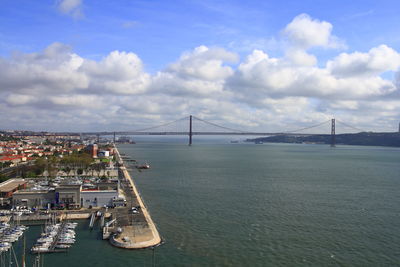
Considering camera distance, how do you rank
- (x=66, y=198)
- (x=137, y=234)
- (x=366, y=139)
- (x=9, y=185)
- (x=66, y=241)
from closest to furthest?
(x=66, y=241) → (x=137, y=234) → (x=66, y=198) → (x=9, y=185) → (x=366, y=139)

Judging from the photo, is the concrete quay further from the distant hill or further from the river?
the distant hill

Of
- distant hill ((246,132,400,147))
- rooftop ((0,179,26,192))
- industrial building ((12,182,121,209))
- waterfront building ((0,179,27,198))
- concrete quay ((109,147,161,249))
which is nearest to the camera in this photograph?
concrete quay ((109,147,161,249))

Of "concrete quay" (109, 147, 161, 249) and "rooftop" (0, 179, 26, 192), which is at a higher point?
"rooftop" (0, 179, 26, 192)

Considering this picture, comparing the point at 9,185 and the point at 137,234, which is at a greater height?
the point at 9,185

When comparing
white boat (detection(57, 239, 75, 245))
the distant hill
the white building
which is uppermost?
the distant hill

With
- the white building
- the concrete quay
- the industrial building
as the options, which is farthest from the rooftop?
the concrete quay

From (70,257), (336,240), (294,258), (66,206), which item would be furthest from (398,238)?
(66,206)

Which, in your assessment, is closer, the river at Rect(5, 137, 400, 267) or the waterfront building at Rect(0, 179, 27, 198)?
the river at Rect(5, 137, 400, 267)

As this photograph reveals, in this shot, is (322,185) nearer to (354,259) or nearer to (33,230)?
(354,259)

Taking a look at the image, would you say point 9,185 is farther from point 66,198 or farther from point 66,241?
point 66,241

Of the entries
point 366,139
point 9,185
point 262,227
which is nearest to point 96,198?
point 9,185

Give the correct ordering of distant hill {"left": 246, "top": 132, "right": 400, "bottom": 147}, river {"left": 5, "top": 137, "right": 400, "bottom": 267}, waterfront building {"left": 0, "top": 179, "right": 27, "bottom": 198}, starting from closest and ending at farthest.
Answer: river {"left": 5, "top": 137, "right": 400, "bottom": 267}
waterfront building {"left": 0, "top": 179, "right": 27, "bottom": 198}
distant hill {"left": 246, "top": 132, "right": 400, "bottom": 147}

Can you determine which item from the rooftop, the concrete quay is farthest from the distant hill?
the concrete quay
